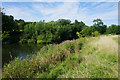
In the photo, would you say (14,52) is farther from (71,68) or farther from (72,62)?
(71,68)

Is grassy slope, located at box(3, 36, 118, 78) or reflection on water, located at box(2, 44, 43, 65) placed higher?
grassy slope, located at box(3, 36, 118, 78)

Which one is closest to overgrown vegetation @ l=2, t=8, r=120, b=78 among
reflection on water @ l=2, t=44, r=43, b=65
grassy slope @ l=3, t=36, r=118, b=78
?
grassy slope @ l=3, t=36, r=118, b=78

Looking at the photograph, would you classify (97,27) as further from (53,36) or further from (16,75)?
(16,75)

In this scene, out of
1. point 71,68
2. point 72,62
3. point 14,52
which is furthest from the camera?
point 14,52

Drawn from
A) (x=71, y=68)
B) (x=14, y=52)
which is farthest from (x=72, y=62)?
(x=14, y=52)

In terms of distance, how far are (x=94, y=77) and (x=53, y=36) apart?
30896 millimetres

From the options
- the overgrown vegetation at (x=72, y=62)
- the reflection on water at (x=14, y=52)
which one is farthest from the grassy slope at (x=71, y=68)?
the reflection on water at (x=14, y=52)

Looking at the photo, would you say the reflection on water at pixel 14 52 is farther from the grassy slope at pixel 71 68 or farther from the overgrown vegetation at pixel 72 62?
the grassy slope at pixel 71 68

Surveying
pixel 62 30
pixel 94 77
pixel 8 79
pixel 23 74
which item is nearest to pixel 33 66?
pixel 23 74

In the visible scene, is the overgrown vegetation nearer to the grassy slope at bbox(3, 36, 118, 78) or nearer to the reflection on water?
the grassy slope at bbox(3, 36, 118, 78)

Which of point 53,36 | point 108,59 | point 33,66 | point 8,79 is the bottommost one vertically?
point 8,79

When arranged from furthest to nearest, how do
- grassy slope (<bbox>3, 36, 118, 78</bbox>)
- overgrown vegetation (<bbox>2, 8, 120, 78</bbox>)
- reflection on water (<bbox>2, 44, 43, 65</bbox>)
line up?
reflection on water (<bbox>2, 44, 43, 65</bbox>) < overgrown vegetation (<bbox>2, 8, 120, 78</bbox>) < grassy slope (<bbox>3, 36, 118, 78</bbox>)

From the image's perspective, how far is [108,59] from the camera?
3.81 m

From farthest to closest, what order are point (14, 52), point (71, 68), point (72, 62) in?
point (14, 52)
point (72, 62)
point (71, 68)
